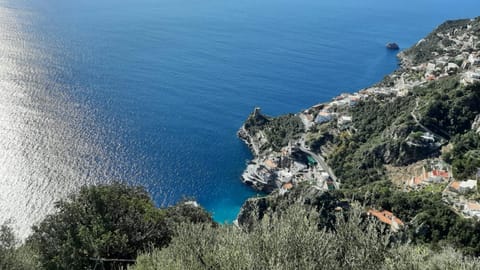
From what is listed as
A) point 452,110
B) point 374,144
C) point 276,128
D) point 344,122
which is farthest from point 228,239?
point 276,128

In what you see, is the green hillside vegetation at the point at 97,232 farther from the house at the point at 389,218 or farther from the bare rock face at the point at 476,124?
the bare rock face at the point at 476,124

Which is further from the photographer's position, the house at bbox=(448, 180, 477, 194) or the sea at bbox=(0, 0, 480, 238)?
the sea at bbox=(0, 0, 480, 238)

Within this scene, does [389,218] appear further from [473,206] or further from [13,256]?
[13,256]

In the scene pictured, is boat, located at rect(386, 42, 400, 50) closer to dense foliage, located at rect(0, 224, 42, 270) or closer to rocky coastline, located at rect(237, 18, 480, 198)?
rocky coastline, located at rect(237, 18, 480, 198)

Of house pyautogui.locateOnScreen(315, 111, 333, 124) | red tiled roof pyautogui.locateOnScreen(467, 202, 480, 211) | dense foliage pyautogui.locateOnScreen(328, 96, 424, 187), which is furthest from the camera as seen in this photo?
house pyautogui.locateOnScreen(315, 111, 333, 124)

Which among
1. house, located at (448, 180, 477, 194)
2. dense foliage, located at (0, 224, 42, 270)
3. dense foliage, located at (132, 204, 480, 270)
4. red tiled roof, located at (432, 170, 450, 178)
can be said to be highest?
red tiled roof, located at (432, 170, 450, 178)

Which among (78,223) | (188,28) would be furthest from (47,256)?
(188,28)

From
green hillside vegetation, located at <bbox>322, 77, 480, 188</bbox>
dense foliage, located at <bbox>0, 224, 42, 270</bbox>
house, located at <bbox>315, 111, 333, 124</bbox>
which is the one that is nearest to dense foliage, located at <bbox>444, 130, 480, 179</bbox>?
green hillside vegetation, located at <bbox>322, 77, 480, 188</bbox>
